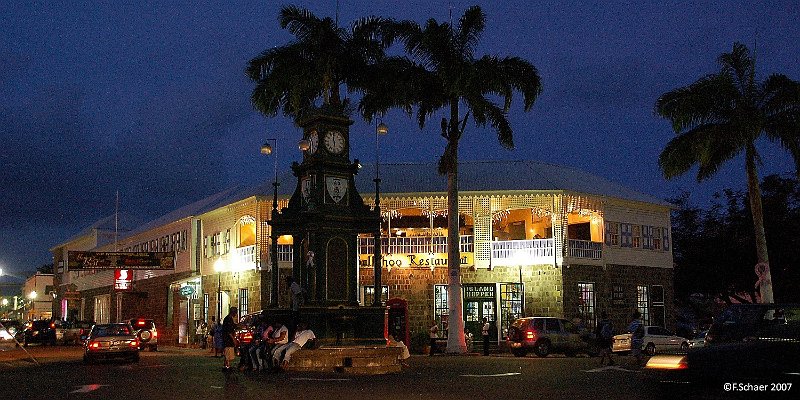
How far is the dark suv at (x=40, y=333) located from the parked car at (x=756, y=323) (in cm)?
3901

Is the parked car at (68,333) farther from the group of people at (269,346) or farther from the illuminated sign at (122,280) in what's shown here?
the group of people at (269,346)

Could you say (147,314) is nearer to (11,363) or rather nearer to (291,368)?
(11,363)

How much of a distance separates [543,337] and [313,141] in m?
12.2

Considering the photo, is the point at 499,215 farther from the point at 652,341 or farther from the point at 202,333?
the point at 202,333

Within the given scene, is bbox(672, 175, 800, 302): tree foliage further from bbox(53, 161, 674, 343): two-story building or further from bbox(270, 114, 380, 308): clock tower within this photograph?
bbox(270, 114, 380, 308): clock tower

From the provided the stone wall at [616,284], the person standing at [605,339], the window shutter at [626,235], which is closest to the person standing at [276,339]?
the person standing at [605,339]

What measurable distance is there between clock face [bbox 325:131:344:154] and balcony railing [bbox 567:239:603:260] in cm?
1544

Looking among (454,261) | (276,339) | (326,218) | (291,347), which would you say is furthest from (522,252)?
(291,347)

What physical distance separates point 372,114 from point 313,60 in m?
3.14

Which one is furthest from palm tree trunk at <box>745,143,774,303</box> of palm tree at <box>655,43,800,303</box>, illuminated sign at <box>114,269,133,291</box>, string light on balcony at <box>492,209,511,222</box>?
illuminated sign at <box>114,269,133,291</box>

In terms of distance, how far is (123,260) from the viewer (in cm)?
4769

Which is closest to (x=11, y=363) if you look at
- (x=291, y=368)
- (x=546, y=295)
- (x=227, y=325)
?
(x=227, y=325)

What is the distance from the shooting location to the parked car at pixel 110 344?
27.1m

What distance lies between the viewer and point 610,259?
3797 cm
